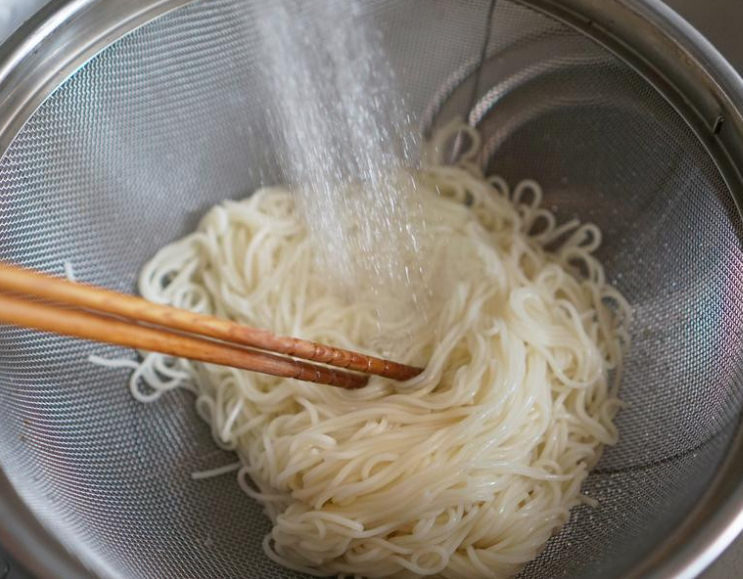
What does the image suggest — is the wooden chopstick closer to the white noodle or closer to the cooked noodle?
the cooked noodle

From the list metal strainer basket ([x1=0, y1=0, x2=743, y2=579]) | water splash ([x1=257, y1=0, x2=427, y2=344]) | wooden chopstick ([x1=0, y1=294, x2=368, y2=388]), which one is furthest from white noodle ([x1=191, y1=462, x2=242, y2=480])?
water splash ([x1=257, y1=0, x2=427, y2=344])

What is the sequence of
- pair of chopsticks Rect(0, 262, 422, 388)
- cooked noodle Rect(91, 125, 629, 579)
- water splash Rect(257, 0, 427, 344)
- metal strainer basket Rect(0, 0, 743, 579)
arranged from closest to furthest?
pair of chopsticks Rect(0, 262, 422, 388) < metal strainer basket Rect(0, 0, 743, 579) < cooked noodle Rect(91, 125, 629, 579) < water splash Rect(257, 0, 427, 344)

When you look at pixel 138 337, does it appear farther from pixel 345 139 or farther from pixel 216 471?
pixel 345 139

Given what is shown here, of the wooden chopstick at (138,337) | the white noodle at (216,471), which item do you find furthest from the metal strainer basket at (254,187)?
the wooden chopstick at (138,337)

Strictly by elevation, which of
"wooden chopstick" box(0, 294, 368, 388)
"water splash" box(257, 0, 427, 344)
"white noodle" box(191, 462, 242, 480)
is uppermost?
"water splash" box(257, 0, 427, 344)

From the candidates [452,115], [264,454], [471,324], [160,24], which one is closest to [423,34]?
[452,115]

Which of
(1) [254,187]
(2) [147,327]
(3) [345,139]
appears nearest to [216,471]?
(2) [147,327]
